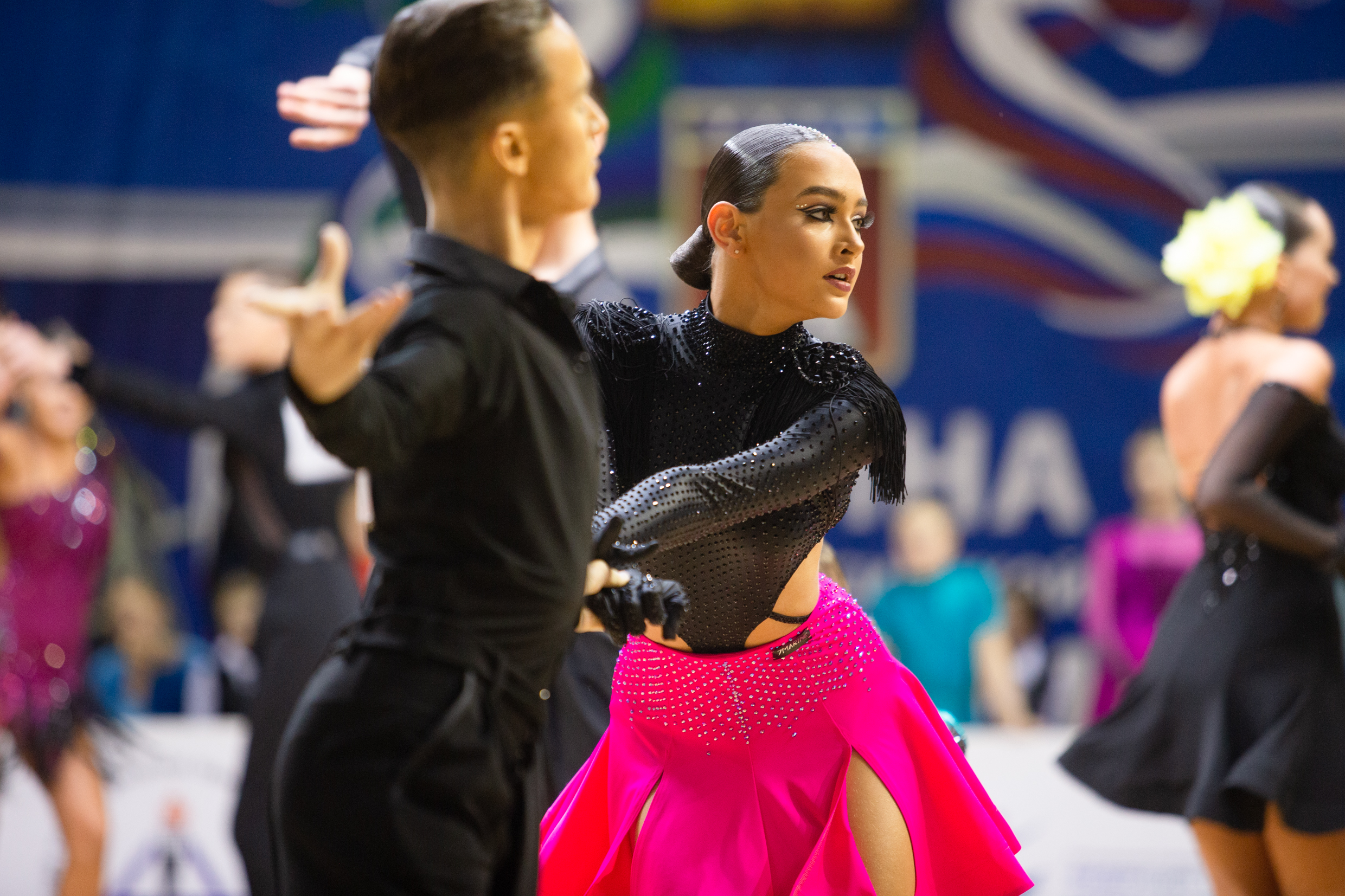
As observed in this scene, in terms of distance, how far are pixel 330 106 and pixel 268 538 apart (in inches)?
87.5

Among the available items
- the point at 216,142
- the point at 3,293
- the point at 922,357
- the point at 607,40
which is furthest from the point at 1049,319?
the point at 3,293

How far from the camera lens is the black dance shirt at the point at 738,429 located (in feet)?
7.31

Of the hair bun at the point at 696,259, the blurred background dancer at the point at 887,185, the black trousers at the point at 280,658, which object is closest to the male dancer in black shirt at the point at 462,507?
the hair bun at the point at 696,259

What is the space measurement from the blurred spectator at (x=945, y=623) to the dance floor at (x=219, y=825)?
88 centimetres

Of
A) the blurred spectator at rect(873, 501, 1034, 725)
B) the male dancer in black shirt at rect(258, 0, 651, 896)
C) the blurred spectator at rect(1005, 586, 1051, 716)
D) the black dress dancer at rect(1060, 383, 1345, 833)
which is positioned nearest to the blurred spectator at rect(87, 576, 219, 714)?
the blurred spectator at rect(873, 501, 1034, 725)

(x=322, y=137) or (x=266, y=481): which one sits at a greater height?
(x=322, y=137)

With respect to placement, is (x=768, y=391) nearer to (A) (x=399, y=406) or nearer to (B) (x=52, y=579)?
(A) (x=399, y=406)

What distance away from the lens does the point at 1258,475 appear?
3.37m

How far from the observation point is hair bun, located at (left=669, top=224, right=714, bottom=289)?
2.47m

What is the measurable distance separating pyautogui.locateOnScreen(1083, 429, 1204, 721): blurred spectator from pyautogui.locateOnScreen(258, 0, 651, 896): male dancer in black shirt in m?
4.66

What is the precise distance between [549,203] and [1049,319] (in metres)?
6.43

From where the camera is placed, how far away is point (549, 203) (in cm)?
173

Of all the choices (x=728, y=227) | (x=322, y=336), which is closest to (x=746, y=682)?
(x=728, y=227)

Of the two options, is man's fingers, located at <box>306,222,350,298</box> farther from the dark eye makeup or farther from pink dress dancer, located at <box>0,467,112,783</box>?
pink dress dancer, located at <box>0,467,112,783</box>
